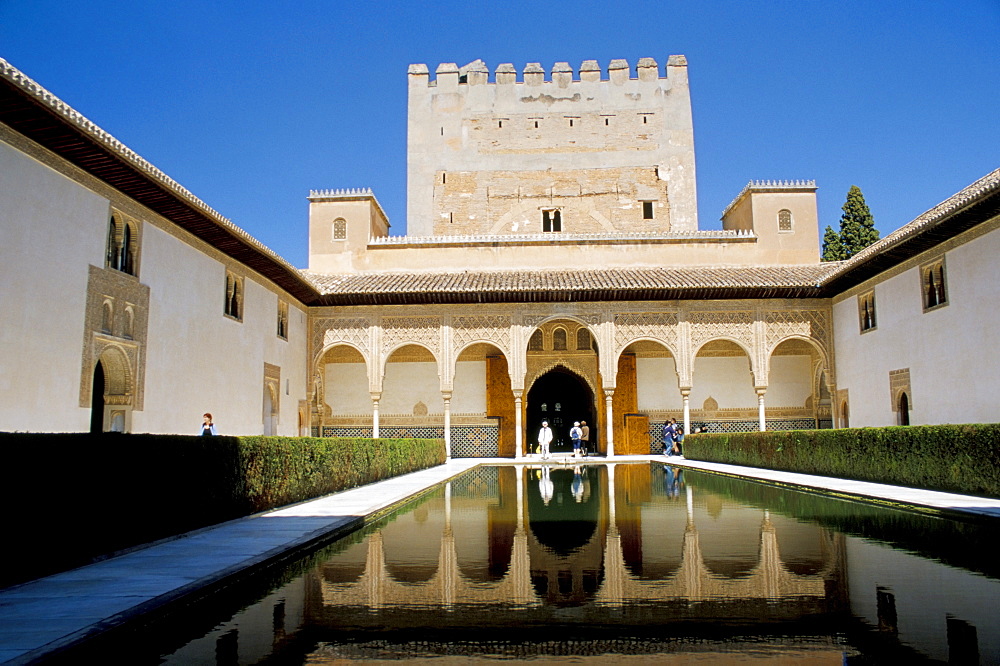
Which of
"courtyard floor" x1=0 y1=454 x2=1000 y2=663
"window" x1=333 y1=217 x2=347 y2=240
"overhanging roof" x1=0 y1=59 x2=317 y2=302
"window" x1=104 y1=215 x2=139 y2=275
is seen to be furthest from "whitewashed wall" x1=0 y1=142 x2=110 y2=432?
"window" x1=333 y1=217 x2=347 y2=240

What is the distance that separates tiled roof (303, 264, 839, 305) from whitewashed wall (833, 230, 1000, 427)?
6.10 feet

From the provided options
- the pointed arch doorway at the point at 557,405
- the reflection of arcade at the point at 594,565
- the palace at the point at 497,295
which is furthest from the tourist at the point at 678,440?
the reflection of arcade at the point at 594,565

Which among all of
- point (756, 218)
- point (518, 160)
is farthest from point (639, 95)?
point (756, 218)

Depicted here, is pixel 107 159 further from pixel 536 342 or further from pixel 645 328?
pixel 536 342

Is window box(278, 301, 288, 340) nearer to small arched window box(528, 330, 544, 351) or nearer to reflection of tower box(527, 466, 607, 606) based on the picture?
small arched window box(528, 330, 544, 351)

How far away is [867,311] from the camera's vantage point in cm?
1803

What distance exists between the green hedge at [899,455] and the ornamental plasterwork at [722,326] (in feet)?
16.7

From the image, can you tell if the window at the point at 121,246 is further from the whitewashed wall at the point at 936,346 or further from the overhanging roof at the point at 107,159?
the whitewashed wall at the point at 936,346

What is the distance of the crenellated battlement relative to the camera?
28.8m

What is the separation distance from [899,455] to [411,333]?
494 inches

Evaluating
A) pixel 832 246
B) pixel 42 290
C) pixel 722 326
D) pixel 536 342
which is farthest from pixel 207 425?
pixel 832 246

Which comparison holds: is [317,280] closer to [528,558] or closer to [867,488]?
[867,488]

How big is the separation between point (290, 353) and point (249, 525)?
1250 centimetres

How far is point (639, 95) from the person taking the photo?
93.8 ft
